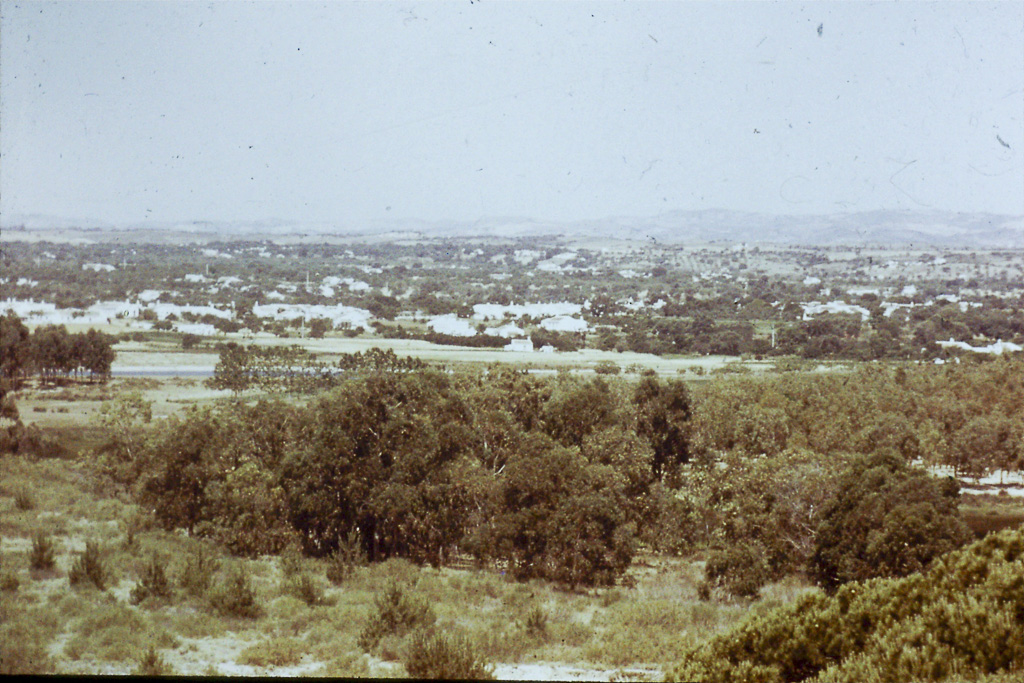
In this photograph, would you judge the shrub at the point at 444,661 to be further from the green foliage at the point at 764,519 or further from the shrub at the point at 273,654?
the green foliage at the point at 764,519

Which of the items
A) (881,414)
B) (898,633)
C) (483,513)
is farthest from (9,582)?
(881,414)

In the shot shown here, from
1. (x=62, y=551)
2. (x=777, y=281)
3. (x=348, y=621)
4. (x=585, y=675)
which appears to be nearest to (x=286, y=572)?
(x=348, y=621)

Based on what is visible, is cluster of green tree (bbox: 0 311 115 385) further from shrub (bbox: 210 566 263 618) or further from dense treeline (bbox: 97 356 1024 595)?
shrub (bbox: 210 566 263 618)

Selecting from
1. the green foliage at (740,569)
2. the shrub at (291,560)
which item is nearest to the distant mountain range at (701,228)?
the green foliage at (740,569)

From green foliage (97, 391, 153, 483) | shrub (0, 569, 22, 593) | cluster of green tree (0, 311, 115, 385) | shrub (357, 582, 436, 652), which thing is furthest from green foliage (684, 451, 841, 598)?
cluster of green tree (0, 311, 115, 385)

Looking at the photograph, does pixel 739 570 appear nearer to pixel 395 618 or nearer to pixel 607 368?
pixel 607 368

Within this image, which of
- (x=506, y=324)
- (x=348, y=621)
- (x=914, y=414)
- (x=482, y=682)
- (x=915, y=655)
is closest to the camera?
(x=915, y=655)

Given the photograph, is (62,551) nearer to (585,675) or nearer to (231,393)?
(231,393)
